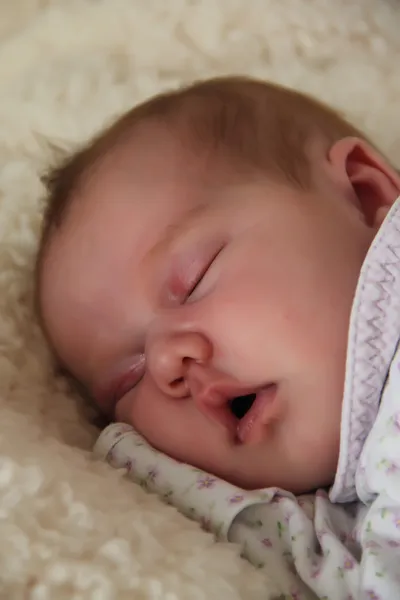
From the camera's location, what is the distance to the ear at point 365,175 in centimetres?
102

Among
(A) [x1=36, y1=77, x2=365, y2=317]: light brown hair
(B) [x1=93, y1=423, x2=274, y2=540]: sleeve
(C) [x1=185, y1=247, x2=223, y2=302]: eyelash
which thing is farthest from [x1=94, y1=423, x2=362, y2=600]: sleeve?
(A) [x1=36, y1=77, x2=365, y2=317]: light brown hair

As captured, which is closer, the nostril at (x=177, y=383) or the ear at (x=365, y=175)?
the nostril at (x=177, y=383)

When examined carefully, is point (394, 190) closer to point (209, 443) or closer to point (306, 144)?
point (306, 144)

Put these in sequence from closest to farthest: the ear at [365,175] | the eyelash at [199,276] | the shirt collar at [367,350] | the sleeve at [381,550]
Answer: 1. the sleeve at [381,550]
2. the shirt collar at [367,350]
3. the eyelash at [199,276]
4. the ear at [365,175]

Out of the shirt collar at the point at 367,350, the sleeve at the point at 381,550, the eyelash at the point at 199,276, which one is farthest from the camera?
the eyelash at the point at 199,276

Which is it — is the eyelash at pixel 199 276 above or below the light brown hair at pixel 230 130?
below

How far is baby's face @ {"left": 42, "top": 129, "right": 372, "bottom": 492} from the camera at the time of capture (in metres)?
0.83

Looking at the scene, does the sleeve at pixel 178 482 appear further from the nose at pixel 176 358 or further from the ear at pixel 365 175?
the ear at pixel 365 175

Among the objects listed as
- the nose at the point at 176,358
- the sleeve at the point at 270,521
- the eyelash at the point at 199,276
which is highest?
the eyelash at the point at 199,276

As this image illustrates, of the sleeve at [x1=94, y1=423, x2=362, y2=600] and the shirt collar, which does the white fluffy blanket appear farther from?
the shirt collar

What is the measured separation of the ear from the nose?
0.93 ft

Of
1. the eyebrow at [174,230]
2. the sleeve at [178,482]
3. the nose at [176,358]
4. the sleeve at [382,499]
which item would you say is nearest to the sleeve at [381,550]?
the sleeve at [382,499]

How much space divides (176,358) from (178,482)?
0.12m

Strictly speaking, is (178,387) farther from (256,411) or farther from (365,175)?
(365,175)
